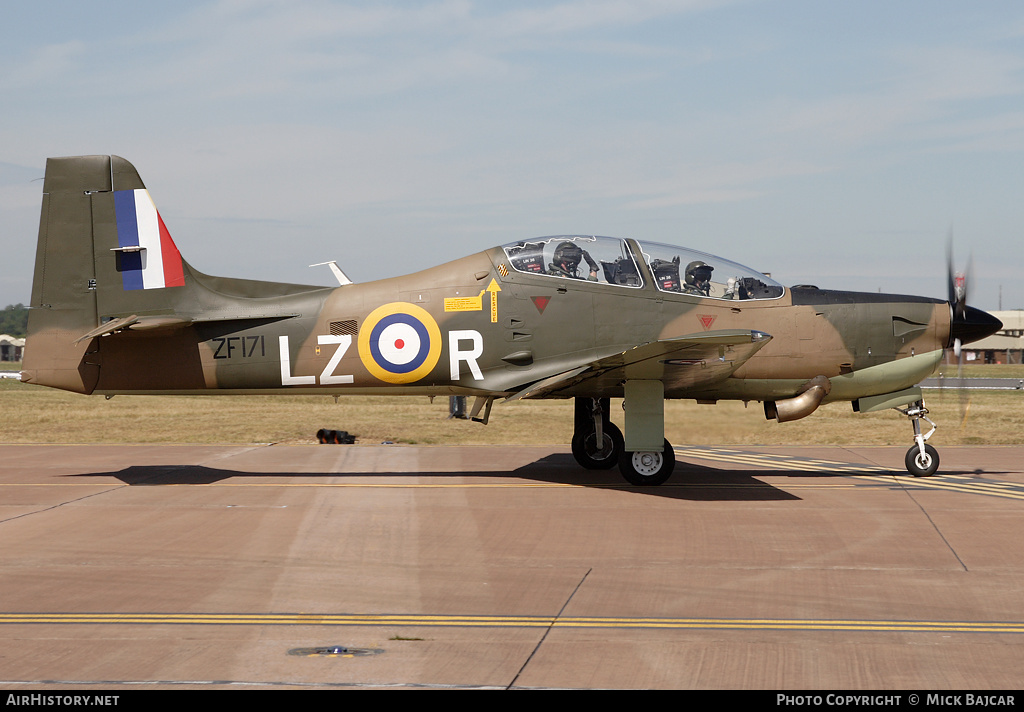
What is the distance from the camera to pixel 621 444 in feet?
47.8

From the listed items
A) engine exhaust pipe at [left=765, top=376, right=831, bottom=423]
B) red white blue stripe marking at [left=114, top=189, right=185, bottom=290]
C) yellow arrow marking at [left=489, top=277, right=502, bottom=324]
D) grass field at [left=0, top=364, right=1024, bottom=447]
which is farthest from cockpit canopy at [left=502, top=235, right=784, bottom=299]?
red white blue stripe marking at [left=114, top=189, right=185, bottom=290]

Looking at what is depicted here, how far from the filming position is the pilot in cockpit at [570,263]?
12930mm

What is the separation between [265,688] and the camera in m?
4.91

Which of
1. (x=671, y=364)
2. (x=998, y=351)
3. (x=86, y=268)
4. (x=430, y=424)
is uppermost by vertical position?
(x=86, y=268)

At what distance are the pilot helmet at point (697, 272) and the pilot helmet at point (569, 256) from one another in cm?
159

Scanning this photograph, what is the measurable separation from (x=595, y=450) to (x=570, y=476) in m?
0.84

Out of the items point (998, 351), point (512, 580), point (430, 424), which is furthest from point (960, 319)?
point (998, 351)

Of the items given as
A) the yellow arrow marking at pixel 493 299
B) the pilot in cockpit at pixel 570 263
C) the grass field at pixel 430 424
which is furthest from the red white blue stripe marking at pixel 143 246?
the pilot in cockpit at pixel 570 263

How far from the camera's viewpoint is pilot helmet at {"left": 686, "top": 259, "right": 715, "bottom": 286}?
13.0 meters

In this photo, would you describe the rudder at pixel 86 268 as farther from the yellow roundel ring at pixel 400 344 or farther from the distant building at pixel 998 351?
the distant building at pixel 998 351

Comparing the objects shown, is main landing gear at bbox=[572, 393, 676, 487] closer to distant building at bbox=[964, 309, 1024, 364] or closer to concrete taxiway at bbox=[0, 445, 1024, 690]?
concrete taxiway at bbox=[0, 445, 1024, 690]

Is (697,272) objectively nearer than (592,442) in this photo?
Yes

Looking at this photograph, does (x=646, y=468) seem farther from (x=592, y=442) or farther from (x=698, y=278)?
(x=698, y=278)

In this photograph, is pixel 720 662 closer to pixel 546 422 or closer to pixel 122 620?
pixel 122 620
